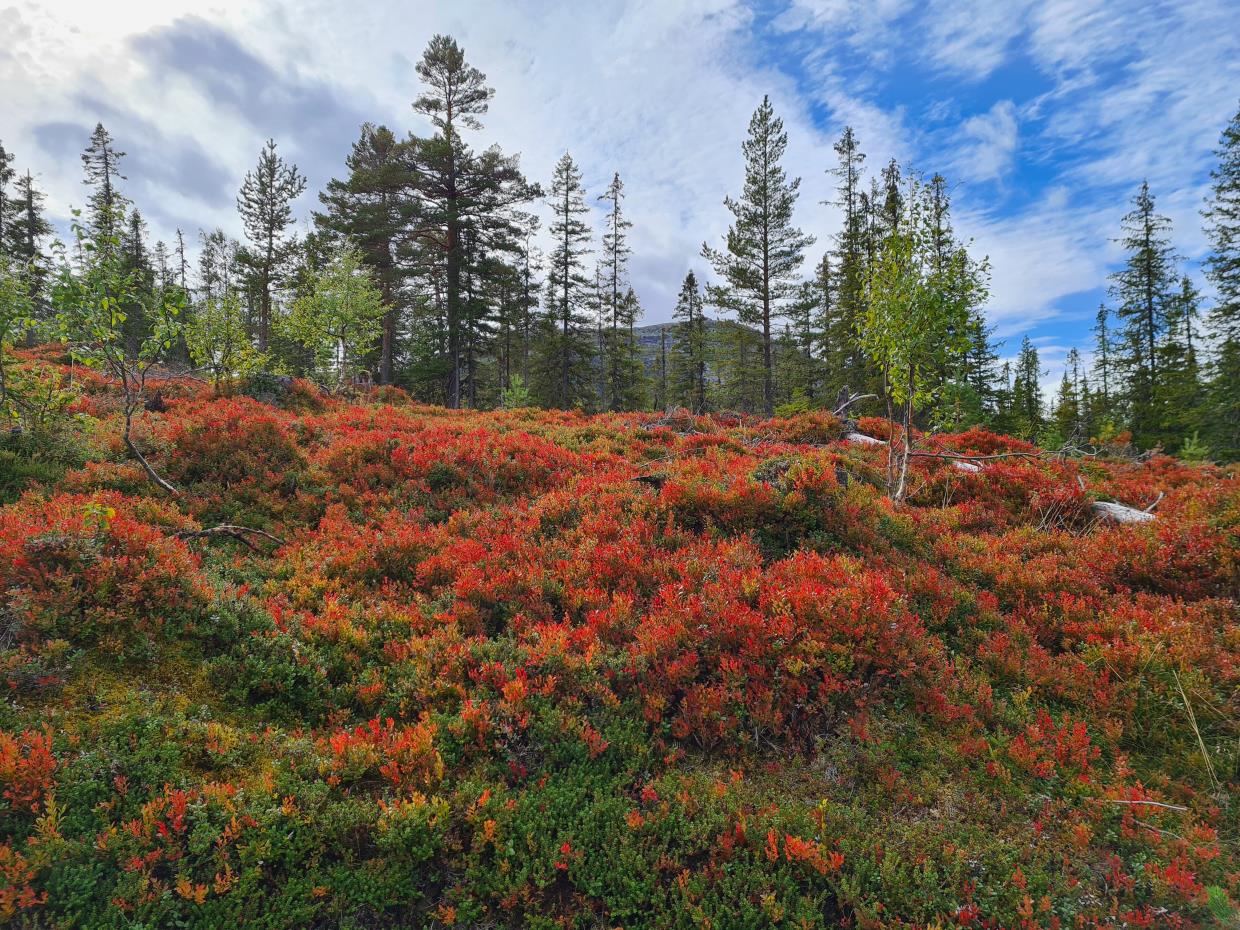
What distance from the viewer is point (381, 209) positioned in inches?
1014

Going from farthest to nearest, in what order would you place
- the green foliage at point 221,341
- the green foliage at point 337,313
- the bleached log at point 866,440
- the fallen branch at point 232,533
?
the green foliage at point 337,313
the green foliage at point 221,341
the bleached log at point 866,440
the fallen branch at point 232,533

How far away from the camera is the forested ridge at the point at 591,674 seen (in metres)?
3.24

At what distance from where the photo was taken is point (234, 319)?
15883mm

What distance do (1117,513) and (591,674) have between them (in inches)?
413

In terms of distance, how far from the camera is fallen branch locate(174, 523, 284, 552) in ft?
24.1

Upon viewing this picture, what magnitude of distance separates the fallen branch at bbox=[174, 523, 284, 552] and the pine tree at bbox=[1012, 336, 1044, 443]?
1344 inches

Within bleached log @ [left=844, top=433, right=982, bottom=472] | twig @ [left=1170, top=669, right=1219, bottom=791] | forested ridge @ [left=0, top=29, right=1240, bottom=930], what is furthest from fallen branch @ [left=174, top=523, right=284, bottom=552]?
bleached log @ [left=844, top=433, right=982, bottom=472]

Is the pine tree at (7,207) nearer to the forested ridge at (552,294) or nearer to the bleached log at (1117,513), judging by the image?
the forested ridge at (552,294)

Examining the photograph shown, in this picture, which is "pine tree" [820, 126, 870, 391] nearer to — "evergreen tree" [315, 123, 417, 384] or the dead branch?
the dead branch

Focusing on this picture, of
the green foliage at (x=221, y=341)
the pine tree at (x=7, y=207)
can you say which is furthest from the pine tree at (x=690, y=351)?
the pine tree at (x=7, y=207)

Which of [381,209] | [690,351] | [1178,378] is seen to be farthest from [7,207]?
[1178,378]

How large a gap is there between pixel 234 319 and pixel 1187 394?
42555 mm

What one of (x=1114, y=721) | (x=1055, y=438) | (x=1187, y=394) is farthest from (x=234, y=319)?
(x=1187, y=394)

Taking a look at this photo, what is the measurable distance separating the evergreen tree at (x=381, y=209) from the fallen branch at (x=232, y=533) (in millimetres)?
19938
